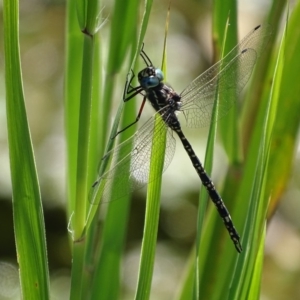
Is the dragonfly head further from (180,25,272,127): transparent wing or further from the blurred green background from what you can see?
the blurred green background

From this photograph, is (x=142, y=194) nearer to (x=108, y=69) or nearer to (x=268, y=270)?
(x=268, y=270)

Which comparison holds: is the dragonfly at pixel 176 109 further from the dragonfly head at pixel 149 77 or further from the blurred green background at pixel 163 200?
the blurred green background at pixel 163 200

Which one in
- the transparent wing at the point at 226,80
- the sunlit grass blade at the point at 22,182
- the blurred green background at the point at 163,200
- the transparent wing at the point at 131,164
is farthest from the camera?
the blurred green background at the point at 163,200

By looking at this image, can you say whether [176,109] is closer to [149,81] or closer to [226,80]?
[149,81]

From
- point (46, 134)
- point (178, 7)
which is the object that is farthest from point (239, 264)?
point (178, 7)

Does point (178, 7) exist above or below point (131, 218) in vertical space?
above

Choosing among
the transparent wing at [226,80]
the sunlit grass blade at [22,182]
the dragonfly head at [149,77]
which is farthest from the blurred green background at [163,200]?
the sunlit grass blade at [22,182]

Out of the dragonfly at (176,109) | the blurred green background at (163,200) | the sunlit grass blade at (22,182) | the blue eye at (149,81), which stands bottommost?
the sunlit grass blade at (22,182)

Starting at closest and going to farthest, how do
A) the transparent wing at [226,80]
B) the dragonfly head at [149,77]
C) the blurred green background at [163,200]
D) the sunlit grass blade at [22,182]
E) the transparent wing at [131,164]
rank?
the sunlit grass blade at [22,182] < the transparent wing at [131,164] < the transparent wing at [226,80] < the dragonfly head at [149,77] < the blurred green background at [163,200]
